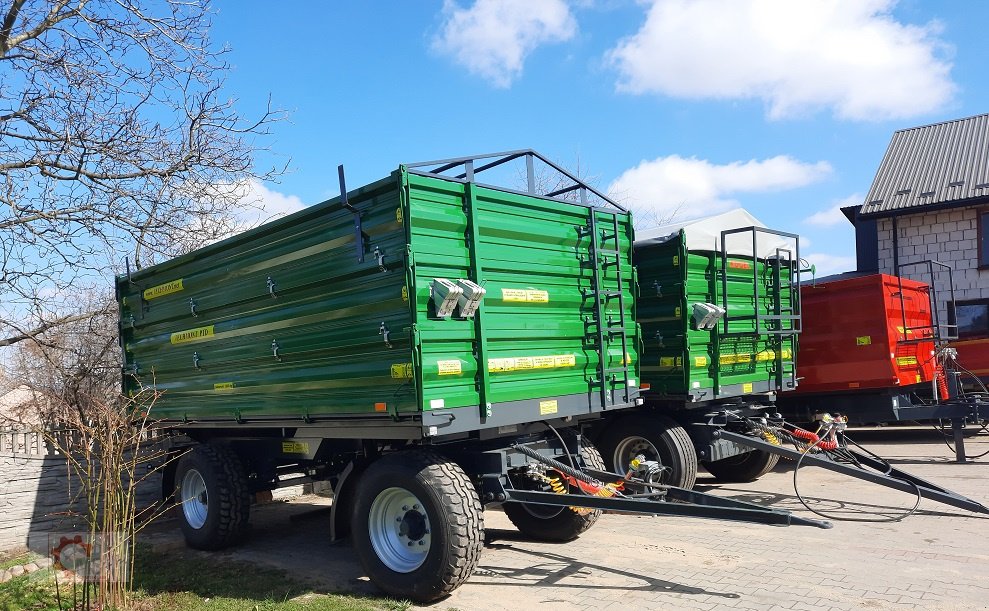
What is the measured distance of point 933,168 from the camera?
19078 mm

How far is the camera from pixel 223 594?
223 inches

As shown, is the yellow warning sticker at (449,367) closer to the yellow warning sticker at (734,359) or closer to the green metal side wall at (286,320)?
the green metal side wall at (286,320)

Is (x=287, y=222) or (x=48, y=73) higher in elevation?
(x=48, y=73)

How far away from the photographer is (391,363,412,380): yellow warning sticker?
199 inches

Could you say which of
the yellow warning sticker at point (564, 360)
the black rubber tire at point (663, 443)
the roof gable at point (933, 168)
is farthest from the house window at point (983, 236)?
the yellow warning sticker at point (564, 360)

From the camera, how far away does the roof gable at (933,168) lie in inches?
697

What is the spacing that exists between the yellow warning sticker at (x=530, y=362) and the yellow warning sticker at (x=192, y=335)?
3198mm

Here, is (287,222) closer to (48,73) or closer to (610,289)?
(610,289)

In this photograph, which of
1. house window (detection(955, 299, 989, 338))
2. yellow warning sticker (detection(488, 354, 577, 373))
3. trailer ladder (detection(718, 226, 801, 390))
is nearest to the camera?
yellow warning sticker (detection(488, 354, 577, 373))

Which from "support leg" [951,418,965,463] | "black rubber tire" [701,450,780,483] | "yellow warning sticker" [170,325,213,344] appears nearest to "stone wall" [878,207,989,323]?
"support leg" [951,418,965,463]

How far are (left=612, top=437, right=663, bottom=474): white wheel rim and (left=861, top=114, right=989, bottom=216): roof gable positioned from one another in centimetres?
1295

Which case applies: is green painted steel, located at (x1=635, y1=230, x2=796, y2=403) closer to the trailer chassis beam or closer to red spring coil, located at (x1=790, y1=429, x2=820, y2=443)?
red spring coil, located at (x1=790, y1=429, x2=820, y2=443)

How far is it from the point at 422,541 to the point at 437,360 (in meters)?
1.34

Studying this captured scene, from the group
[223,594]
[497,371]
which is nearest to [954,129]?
[497,371]
